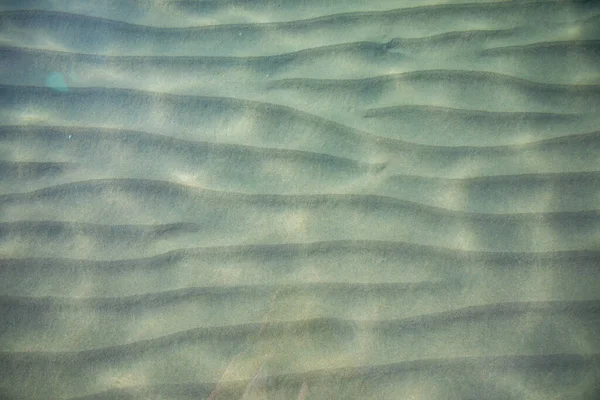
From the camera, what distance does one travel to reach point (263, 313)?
159cm

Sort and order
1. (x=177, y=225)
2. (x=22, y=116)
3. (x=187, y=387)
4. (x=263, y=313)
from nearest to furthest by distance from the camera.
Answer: (x=187, y=387) → (x=263, y=313) → (x=177, y=225) → (x=22, y=116)

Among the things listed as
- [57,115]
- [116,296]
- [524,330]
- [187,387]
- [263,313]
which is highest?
[57,115]

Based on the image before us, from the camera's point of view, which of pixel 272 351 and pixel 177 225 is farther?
pixel 177 225

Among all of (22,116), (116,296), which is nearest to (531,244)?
(116,296)

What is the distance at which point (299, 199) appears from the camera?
179 centimetres

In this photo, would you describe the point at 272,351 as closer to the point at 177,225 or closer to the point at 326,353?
the point at 326,353

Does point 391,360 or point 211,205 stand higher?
point 211,205

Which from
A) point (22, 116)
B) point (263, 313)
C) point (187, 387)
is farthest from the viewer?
point (22, 116)

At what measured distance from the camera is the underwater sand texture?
151cm

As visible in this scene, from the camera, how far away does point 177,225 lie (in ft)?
5.76

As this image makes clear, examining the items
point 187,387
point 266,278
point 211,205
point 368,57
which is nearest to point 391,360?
point 266,278

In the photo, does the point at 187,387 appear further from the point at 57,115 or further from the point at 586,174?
the point at 586,174

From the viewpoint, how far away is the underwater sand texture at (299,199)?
151cm

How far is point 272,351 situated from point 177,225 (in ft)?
2.08
